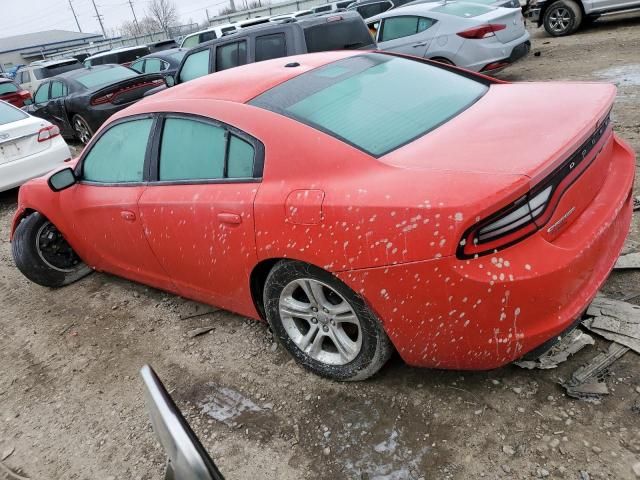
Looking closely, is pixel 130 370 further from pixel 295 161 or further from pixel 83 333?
pixel 295 161

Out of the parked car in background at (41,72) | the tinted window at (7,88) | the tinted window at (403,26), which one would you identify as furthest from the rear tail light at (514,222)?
the parked car in background at (41,72)

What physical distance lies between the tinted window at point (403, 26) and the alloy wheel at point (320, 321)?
23.4 feet

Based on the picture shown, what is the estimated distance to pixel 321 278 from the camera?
2305mm

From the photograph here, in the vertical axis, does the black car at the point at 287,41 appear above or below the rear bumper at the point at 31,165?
above

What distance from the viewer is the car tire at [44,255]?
4188mm

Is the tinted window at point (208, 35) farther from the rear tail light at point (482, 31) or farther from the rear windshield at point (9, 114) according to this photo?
the rear tail light at point (482, 31)

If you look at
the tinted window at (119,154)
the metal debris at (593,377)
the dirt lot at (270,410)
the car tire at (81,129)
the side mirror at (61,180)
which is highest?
the tinted window at (119,154)

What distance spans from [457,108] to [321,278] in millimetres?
1168

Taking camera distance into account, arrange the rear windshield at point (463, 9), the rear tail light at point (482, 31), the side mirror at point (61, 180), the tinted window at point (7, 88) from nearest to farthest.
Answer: the side mirror at point (61, 180), the rear tail light at point (482, 31), the rear windshield at point (463, 9), the tinted window at point (7, 88)

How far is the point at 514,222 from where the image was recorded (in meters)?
1.86

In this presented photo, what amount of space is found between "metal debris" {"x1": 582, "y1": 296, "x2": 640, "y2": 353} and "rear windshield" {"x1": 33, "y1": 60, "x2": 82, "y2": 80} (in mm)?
18127

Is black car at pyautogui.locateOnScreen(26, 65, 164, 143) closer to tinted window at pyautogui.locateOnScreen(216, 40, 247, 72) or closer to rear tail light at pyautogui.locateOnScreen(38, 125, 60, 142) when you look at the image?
rear tail light at pyautogui.locateOnScreen(38, 125, 60, 142)

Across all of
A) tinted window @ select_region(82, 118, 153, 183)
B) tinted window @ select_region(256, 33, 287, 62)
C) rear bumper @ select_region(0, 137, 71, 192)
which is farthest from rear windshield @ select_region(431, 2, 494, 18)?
tinted window @ select_region(82, 118, 153, 183)

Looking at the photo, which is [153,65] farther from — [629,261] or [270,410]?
[629,261]
